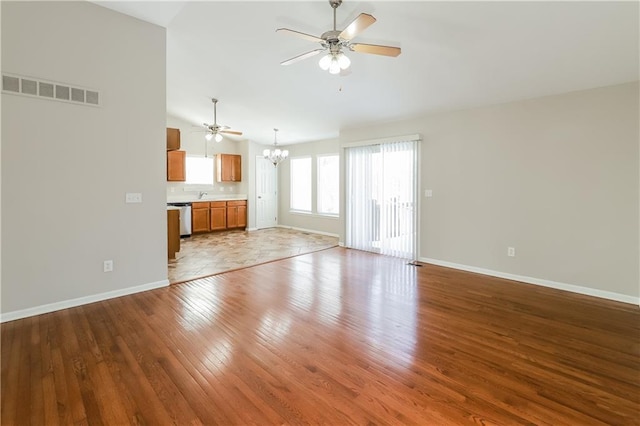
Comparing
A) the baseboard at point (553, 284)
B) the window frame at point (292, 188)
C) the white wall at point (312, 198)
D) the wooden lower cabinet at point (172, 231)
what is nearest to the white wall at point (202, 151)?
the white wall at point (312, 198)

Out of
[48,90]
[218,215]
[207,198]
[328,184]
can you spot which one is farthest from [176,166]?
[48,90]

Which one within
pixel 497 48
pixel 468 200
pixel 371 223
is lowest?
pixel 371 223

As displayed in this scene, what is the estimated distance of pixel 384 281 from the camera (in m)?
4.14

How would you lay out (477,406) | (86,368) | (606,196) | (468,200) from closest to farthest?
(477,406)
(86,368)
(606,196)
(468,200)

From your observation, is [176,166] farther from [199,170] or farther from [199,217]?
[199,217]

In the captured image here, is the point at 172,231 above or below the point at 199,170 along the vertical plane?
below

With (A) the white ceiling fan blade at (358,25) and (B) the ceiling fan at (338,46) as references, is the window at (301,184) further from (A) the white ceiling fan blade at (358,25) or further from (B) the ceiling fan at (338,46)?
(A) the white ceiling fan blade at (358,25)

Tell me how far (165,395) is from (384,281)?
2.98 metres

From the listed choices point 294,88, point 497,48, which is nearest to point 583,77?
point 497,48

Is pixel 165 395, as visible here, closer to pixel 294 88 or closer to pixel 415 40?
pixel 415 40

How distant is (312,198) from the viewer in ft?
27.2

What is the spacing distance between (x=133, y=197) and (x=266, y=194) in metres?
5.63

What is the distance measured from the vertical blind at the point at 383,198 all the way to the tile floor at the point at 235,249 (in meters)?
0.97

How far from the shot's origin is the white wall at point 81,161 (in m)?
2.85
